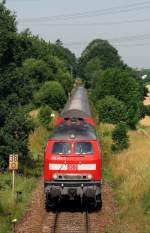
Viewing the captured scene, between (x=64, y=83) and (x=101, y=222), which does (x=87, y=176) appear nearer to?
(x=101, y=222)

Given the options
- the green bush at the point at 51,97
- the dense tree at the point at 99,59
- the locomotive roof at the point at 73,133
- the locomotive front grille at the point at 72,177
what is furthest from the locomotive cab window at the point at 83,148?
the dense tree at the point at 99,59

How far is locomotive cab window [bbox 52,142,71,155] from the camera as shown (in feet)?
55.4

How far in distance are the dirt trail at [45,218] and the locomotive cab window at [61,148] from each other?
7.93 feet

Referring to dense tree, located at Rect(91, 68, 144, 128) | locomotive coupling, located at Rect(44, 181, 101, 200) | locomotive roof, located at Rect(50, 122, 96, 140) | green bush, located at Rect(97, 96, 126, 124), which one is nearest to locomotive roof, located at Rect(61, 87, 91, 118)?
green bush, located at Rect(97, 96, 126, 124)

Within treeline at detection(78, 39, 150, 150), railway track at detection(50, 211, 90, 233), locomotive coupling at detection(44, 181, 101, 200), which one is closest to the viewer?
railway track at detection(50, 211, 90, 233)

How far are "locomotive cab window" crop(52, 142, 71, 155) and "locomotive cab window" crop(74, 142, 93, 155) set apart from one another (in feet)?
0.99

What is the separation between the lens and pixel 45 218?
1658cm

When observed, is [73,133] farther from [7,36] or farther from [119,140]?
[119,140]

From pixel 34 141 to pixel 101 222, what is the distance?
18.5 meters

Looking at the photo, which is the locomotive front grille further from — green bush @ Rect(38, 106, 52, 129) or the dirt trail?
green bush @ Rect(38, 106, 52, 129)

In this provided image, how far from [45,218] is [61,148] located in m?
2.65

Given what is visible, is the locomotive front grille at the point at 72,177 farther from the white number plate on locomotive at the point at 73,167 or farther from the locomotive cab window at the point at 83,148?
the locomotive cab window at the point at 83,148

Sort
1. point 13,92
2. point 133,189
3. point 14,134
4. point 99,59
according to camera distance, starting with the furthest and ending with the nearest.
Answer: point 99,59, point 13,92, point 14,134, point 133,189

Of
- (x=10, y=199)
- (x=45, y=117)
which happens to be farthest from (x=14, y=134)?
(x=45, y=117)
